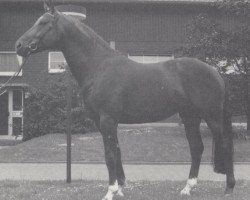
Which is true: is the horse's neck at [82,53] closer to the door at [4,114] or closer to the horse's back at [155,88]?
the horse's back at [155,88]

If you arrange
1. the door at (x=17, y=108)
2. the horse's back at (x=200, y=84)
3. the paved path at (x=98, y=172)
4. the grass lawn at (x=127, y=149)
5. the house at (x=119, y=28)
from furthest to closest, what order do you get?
the house at (x=119, y=28), the door at (x=17, y=108), the grass lawn at (x=127, y=149), the paved path at (x=98, y=172), the horse's back at (x=200, y=84)

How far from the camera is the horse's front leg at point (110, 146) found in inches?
246

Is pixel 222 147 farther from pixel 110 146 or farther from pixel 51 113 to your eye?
pixel 51 113

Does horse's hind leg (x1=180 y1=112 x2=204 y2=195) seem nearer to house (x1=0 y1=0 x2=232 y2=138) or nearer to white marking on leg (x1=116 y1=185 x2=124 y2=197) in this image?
white marking on leg (x1=116 y1=185 x2=124 y2=197)

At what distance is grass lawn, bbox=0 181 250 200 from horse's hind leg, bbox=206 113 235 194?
37 cm

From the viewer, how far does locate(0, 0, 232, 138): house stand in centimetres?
2350

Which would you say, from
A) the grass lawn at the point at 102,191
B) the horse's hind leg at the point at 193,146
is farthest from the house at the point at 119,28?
the horse's hind leg at the point at 193,146

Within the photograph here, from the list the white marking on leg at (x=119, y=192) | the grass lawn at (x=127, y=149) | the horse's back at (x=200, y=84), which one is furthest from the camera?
the grass lawn at (x=127, y=149)

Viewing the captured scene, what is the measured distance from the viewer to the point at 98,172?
10.1m

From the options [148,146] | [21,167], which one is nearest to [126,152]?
[148,146]

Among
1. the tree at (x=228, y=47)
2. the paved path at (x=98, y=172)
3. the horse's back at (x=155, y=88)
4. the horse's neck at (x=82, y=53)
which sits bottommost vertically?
the paved path at (x=98, y=172)

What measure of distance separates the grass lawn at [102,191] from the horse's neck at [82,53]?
1834 millimetres

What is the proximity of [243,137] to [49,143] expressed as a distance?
22.0ft

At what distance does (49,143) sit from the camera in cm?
1564
